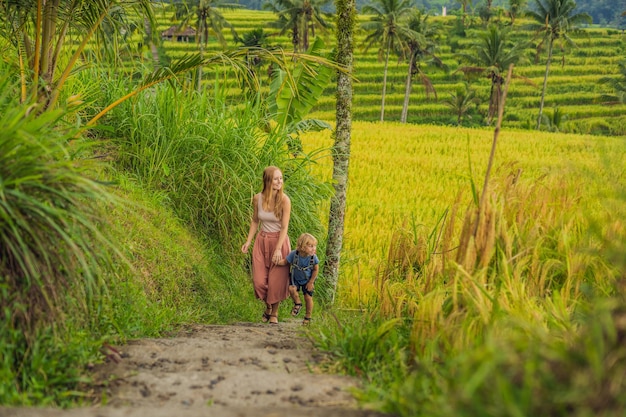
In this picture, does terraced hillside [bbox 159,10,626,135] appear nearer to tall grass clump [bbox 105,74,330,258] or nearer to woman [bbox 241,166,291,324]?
tall grass clump [bbox 105,74,330,258]

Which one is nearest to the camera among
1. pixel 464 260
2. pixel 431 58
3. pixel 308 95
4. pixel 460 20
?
pixel 464 260

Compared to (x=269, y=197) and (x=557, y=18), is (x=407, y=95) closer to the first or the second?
(x=557, y=18)

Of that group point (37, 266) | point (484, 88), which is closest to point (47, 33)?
point (37, 266)

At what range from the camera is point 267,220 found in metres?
5.79

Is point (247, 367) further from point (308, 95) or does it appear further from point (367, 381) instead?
point (308, 95)

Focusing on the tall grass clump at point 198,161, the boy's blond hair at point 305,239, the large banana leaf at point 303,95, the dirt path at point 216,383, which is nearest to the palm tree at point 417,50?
the large banana leaf at point 303,95

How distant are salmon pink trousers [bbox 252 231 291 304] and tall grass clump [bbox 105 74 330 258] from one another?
101cm

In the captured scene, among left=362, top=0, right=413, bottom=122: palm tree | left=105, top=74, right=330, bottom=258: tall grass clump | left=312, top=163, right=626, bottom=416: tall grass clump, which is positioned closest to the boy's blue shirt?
left=312, top=163, right=626, bottom=416: tall grass clump

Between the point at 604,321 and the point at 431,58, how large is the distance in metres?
49.8

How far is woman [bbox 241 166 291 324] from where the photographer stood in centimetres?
570

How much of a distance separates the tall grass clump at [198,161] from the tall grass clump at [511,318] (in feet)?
5.93

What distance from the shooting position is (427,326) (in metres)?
3.58

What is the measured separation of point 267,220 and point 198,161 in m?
1.52

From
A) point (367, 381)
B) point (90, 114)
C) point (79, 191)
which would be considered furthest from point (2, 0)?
point (367, 381)
